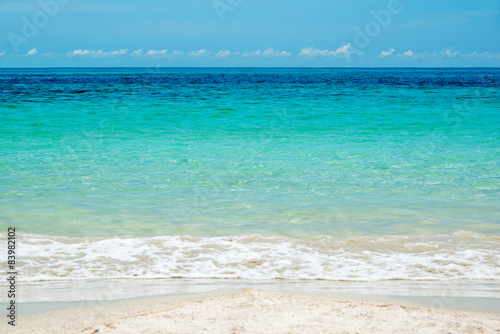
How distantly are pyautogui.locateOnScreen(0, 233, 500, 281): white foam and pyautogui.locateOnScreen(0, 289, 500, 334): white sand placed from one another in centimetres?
77

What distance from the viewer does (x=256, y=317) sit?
409cm

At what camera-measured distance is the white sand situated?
12.8ft

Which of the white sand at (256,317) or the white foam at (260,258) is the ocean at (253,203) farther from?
the white sand at (256,317)

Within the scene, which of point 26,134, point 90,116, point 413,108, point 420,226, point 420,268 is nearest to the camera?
point 420,268

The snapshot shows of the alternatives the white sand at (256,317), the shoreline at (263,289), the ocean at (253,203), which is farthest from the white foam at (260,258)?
the white sand at (256,317)

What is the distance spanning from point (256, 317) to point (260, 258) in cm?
174

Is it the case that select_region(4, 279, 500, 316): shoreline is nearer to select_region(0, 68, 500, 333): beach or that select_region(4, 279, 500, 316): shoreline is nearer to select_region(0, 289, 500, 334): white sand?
select_region(0, 68, 500, 333): beach

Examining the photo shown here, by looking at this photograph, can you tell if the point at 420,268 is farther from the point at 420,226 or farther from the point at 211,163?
the point at 211,163

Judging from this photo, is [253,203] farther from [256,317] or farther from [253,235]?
[256,317]

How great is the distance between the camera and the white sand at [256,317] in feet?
12.8

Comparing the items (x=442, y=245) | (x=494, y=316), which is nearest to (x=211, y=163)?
(x=442, y=245)

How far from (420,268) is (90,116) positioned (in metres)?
20.4

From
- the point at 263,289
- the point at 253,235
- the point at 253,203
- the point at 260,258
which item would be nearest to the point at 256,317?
the point at 263,289

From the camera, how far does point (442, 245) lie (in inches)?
247
